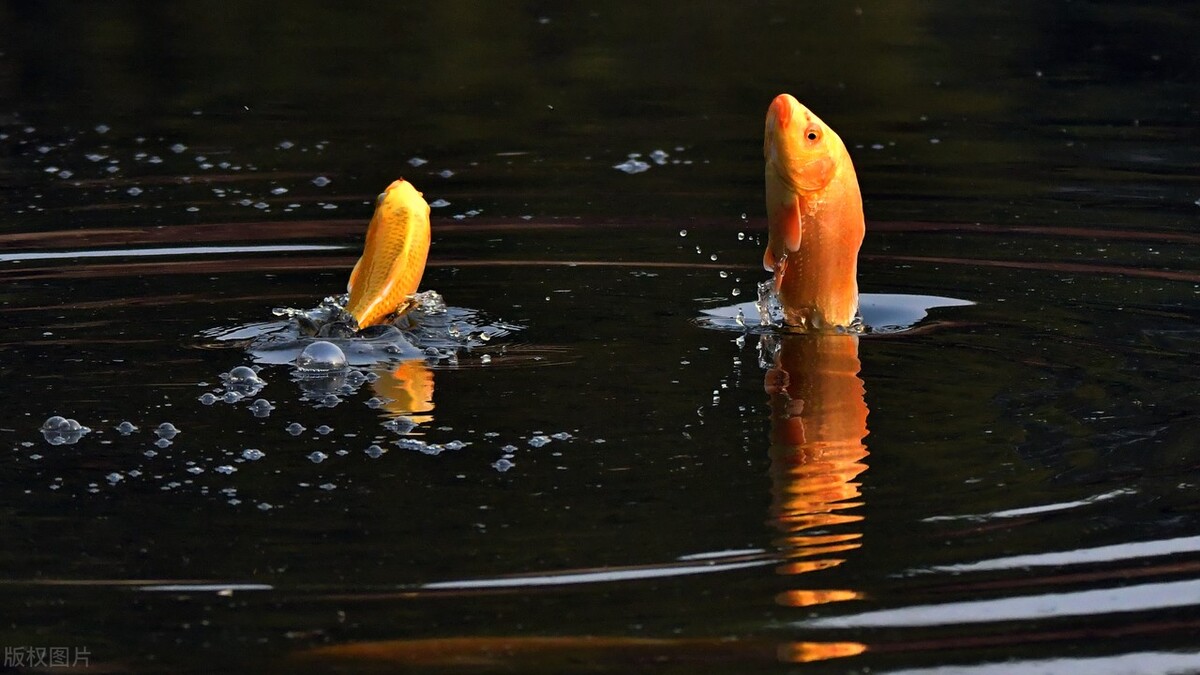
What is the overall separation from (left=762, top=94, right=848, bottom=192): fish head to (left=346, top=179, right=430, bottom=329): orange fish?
128 centimetres

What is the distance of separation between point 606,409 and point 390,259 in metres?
1.36

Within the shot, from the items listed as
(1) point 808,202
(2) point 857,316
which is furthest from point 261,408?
(2) point 857,316

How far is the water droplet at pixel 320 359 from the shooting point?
19.1ft

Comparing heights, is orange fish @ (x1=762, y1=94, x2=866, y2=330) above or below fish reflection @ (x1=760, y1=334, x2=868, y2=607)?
above

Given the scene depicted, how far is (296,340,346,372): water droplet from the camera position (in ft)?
19.1

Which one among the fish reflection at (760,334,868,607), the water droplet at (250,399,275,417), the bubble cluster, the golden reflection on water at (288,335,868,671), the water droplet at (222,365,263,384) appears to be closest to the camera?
the golden reflection on water at (288,335,868,671)

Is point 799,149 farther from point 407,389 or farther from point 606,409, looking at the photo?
point 407,389

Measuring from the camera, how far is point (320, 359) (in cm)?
583

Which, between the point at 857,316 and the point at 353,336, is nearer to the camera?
the point at 353,336

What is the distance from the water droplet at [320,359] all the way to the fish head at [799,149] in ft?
5.31

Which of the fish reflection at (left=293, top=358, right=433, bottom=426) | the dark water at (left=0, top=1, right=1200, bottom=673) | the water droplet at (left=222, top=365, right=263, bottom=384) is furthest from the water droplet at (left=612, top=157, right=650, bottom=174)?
the water droplet at (left=222, top=365, right=263, bottom=384)

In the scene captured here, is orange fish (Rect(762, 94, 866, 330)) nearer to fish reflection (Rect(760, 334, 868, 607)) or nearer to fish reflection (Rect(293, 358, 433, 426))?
fish reflection (Rect(760, 334, 868, 607))

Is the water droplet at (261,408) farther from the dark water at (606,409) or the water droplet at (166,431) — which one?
the water droplet at (166,431)

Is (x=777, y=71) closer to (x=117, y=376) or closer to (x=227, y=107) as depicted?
(x=227, y=107)
